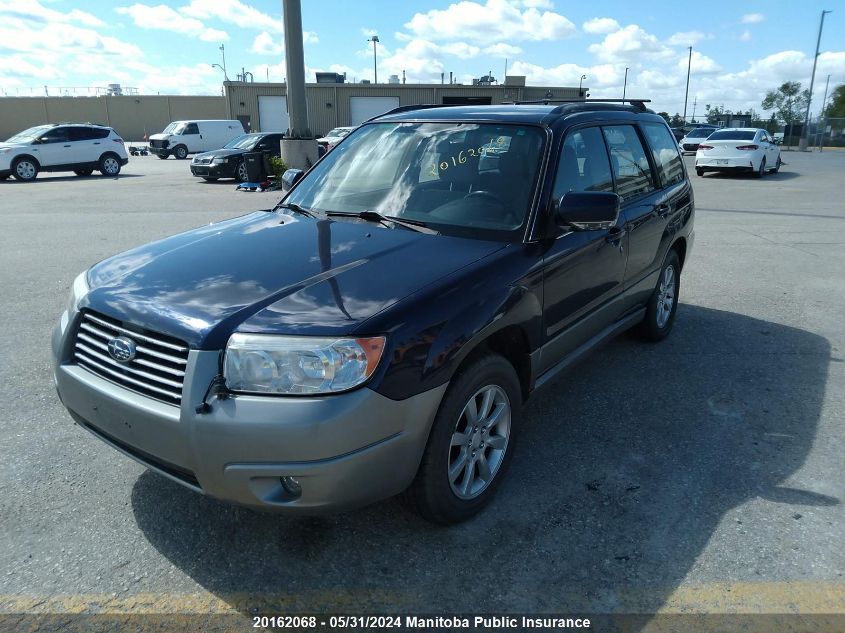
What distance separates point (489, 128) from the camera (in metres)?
3.72

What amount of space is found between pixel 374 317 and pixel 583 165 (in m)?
2.04

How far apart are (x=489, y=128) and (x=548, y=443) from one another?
1852 mm

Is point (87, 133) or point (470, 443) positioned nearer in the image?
point (470, 443)

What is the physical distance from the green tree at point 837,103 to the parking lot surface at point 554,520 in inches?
3366

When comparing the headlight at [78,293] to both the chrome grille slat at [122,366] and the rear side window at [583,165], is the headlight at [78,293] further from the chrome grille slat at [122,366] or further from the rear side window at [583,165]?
the rear side window at [583,165]

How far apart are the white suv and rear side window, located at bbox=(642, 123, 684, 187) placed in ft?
67.7

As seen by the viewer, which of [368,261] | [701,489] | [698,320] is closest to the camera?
[368,261]

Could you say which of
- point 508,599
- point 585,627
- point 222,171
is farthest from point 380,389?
point 222,171

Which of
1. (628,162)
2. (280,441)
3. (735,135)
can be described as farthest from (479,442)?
(735,135)

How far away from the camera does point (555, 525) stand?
2.92 metres

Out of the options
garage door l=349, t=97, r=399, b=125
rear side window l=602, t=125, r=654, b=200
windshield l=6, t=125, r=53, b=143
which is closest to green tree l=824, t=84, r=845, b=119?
garage door l=349, t=97, r=399, b=125

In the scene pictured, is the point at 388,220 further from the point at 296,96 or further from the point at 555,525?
the point at 296,96

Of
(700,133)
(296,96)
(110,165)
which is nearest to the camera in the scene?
(296,96)

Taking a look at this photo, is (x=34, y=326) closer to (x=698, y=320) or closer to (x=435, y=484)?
(x=435, y=484)
